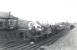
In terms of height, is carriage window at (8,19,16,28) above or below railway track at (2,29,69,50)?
above

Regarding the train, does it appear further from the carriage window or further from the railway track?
the railway track

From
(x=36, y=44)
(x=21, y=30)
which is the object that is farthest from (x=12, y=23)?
(x=36, y=44)

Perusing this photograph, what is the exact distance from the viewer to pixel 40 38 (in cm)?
416

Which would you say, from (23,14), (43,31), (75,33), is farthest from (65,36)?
(23,14)

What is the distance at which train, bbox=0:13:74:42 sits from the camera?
125 inches

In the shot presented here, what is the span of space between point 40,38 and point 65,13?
5.42ft

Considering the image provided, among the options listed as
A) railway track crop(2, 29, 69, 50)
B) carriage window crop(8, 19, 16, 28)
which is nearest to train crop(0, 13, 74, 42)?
carriage window crop(8, 19, 16, 28)

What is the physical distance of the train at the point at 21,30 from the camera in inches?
125

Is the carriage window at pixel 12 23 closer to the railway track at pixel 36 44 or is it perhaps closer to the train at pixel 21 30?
the train at pixel 21 30

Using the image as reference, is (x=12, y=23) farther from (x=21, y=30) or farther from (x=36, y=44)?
(x=36, y=44)

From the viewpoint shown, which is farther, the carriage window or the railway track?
the railway track

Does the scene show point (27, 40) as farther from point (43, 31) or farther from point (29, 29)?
point (43, 31)

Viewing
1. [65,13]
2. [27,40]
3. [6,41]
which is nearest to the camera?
[6,41]

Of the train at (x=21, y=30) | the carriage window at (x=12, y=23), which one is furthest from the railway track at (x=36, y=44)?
the carriage window at (x=12, y=23)
